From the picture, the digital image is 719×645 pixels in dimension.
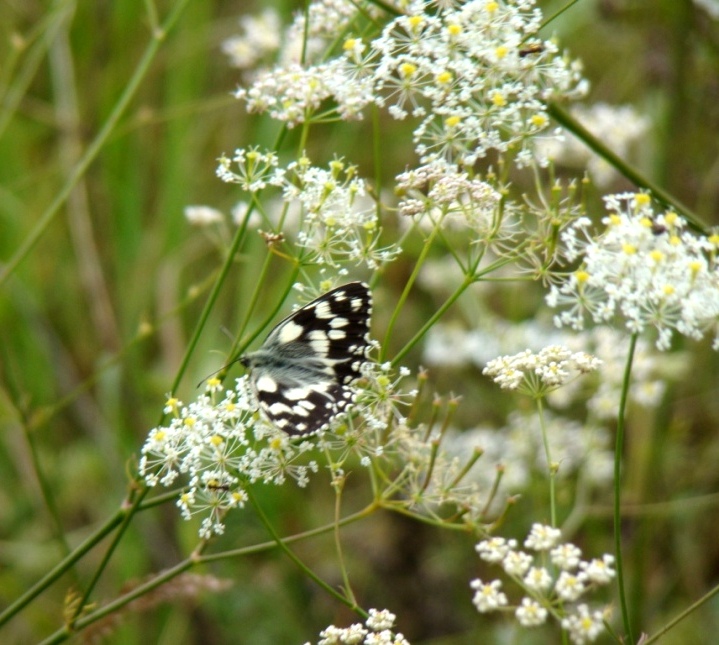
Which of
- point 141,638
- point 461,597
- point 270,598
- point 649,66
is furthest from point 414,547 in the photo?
point 649,66

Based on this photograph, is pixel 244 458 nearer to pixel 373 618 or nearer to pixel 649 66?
pixel 373 618

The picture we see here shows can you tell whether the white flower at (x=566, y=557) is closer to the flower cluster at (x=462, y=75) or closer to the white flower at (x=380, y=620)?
the white flower at (x=380, y=620)

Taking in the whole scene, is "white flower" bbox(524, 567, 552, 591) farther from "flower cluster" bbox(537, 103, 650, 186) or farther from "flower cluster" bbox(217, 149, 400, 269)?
"flower cluster" bbox(537, 103, 650, 186)

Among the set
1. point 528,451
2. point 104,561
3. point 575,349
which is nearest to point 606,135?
point 575,349

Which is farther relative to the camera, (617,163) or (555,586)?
(617,163)

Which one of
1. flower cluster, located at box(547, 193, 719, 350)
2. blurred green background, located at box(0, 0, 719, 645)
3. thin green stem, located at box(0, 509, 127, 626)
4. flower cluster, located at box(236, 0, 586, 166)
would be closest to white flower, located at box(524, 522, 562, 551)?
flower cluster, located at box(547, 193, 719, 350)

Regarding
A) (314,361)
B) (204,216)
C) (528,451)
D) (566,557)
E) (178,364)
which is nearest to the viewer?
(566,557)

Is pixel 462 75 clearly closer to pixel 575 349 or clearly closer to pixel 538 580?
pixel 538 580
